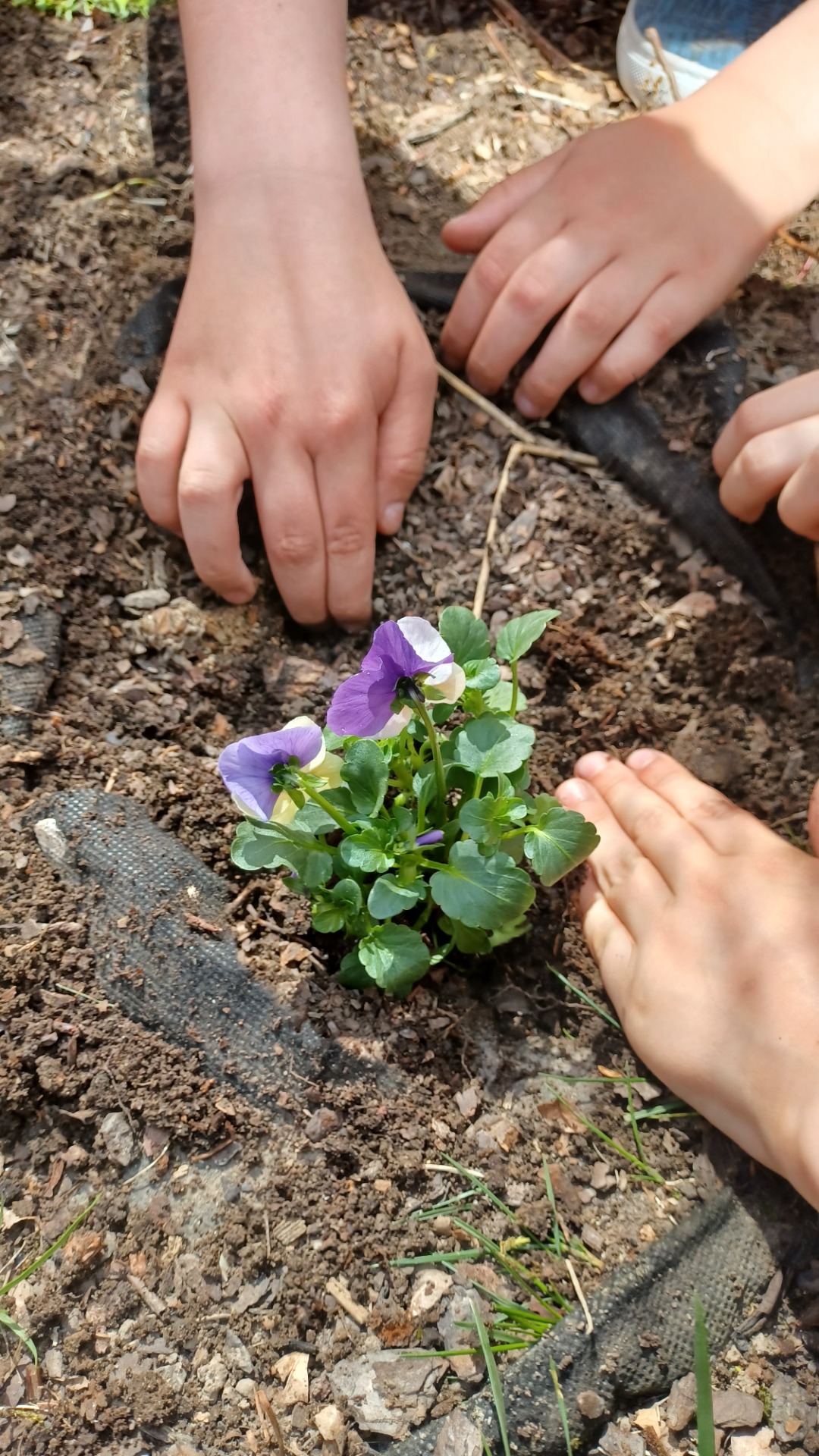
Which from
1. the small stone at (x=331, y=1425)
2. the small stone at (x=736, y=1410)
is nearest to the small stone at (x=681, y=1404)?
the small stone at (x=736, y=1410)

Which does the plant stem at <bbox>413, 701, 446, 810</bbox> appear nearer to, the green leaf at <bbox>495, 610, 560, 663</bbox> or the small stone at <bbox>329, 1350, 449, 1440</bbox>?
the green leaf at <bbox>495, 610, 560, 663</bbox>

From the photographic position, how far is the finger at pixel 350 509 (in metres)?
1.51

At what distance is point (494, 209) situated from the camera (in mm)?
1809

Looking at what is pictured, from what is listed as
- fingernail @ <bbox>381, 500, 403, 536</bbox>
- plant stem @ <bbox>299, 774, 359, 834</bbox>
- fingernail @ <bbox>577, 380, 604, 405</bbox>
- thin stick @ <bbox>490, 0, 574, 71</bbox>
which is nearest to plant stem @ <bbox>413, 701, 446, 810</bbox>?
plant stem @ <bbox>299, 774, 359, 834</bbox>

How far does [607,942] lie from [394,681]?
655 millimetres

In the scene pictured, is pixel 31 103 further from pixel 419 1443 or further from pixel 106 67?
pixel 419 1443

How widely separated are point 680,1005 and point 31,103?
218 centimetres

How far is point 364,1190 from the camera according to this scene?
4.02ft

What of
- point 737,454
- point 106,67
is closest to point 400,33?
point 106,67

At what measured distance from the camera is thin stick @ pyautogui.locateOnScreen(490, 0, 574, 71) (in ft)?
7.41

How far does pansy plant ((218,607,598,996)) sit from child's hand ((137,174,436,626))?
411mm

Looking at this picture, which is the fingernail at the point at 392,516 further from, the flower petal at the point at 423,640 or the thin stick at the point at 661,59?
the thin stick at the point at 661,59

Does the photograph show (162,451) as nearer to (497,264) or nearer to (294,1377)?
(497,264)

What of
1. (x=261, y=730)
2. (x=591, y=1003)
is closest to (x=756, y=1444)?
(x=591, y=1003)
